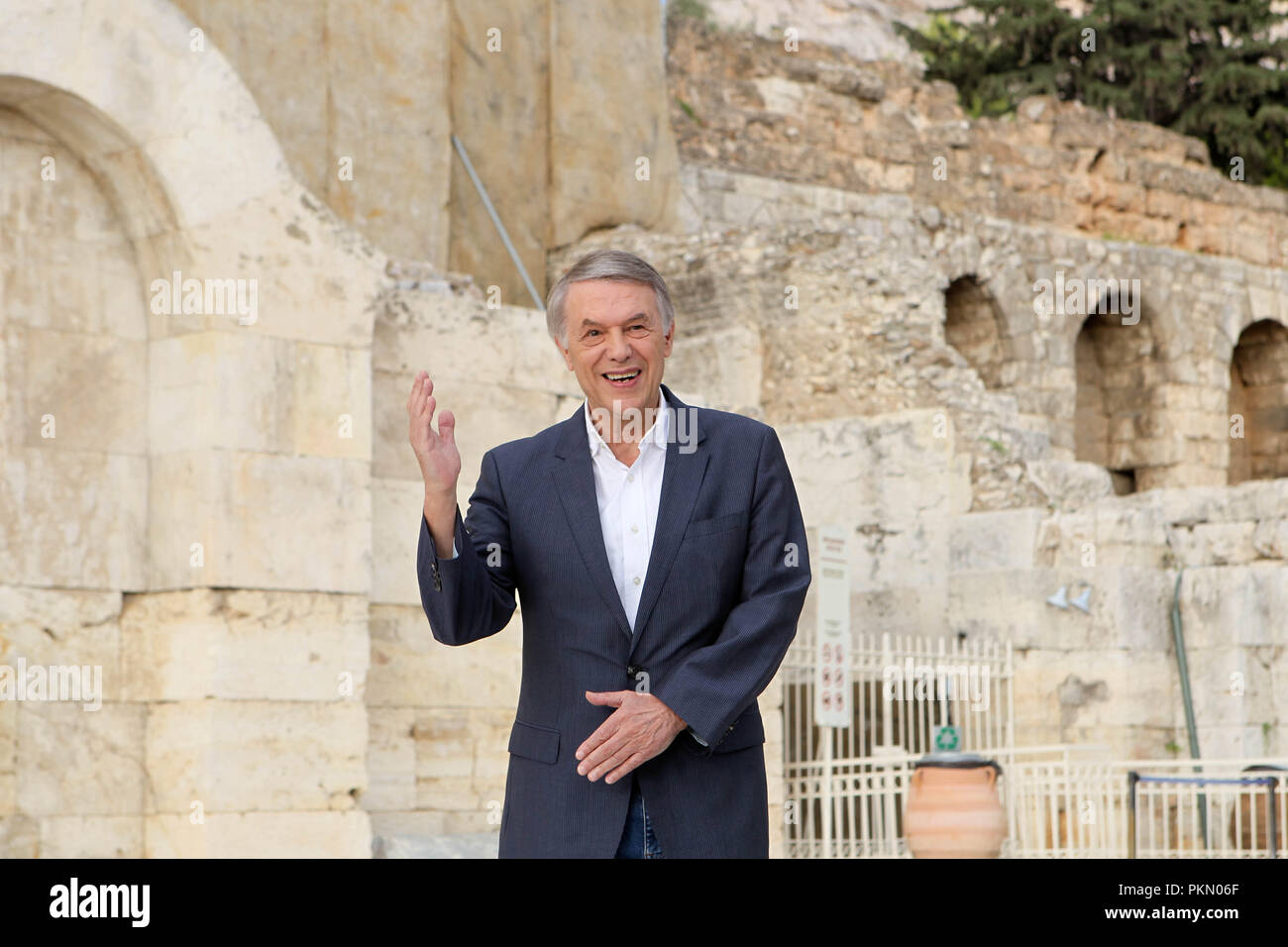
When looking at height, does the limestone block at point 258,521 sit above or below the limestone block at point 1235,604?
above

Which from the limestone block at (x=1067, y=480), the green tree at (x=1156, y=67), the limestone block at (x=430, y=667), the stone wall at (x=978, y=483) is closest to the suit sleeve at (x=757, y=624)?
the limestone block at (x=430, y=667)

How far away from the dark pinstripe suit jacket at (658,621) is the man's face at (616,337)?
0.13 meters

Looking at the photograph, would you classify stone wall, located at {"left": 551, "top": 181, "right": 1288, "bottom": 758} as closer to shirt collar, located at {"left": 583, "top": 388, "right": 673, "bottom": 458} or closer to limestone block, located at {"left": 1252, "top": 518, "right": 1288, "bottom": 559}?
limestone block, located at {"left": 1252, "top": 518, "right": 1288, "bottom": 559}

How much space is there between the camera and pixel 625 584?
3.15 meters

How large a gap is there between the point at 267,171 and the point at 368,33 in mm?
4565

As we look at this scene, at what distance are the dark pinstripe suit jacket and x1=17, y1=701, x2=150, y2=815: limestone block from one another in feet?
16.1

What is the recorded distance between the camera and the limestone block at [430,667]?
858cm

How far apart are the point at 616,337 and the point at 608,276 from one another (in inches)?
4.3

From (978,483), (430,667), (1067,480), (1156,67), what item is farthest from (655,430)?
(1156,67)

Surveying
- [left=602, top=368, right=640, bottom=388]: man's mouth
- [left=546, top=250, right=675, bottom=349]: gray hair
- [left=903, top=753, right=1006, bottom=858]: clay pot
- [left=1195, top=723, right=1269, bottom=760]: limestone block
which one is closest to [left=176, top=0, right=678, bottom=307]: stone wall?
[left=903, top=753, right=1006, bottom=858]: clay pot
